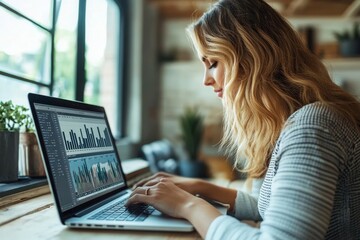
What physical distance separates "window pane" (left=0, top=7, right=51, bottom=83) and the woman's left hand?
789 millimetres

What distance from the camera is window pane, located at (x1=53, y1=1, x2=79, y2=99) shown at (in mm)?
1898

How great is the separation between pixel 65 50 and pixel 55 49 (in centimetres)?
21

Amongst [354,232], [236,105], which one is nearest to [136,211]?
[236,105]

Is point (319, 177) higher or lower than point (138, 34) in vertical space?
lower

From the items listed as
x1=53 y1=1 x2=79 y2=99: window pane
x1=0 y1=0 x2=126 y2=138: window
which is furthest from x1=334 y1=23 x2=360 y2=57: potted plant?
x1=53 y1=1 x2=79 y2=99: window pane

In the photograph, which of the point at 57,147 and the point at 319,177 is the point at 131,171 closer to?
the point at 57,147

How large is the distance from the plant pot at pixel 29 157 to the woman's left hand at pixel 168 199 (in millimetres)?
518

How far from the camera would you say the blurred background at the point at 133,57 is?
163 centimetres

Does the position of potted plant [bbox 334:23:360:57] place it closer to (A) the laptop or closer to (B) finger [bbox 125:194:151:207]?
(A) the laptop

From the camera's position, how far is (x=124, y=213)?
0.95 meters

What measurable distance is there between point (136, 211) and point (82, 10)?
1416mm

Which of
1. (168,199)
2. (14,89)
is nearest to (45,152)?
(168,199)

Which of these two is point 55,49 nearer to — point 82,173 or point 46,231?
point 82,173

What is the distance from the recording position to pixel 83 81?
2162mm
